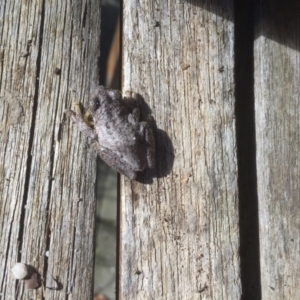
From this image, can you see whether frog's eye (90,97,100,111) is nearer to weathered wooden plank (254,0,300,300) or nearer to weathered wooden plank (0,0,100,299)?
weathered wooden plank (0,0,100,299)

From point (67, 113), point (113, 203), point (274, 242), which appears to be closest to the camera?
point (67, 113)

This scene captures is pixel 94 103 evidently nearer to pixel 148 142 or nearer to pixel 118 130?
pixel 118 130

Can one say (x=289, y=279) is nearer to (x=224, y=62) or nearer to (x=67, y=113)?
(x=224, y=62)

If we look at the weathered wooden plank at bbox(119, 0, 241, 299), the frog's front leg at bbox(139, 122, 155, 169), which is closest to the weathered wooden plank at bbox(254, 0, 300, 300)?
the weathered wooden plank at bbox(119, 0, 241, 299)

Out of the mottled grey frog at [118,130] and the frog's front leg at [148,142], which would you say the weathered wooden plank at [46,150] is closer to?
the mottled grey frog at [118,130]

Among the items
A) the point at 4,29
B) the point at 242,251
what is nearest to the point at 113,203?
the point at 242,251
